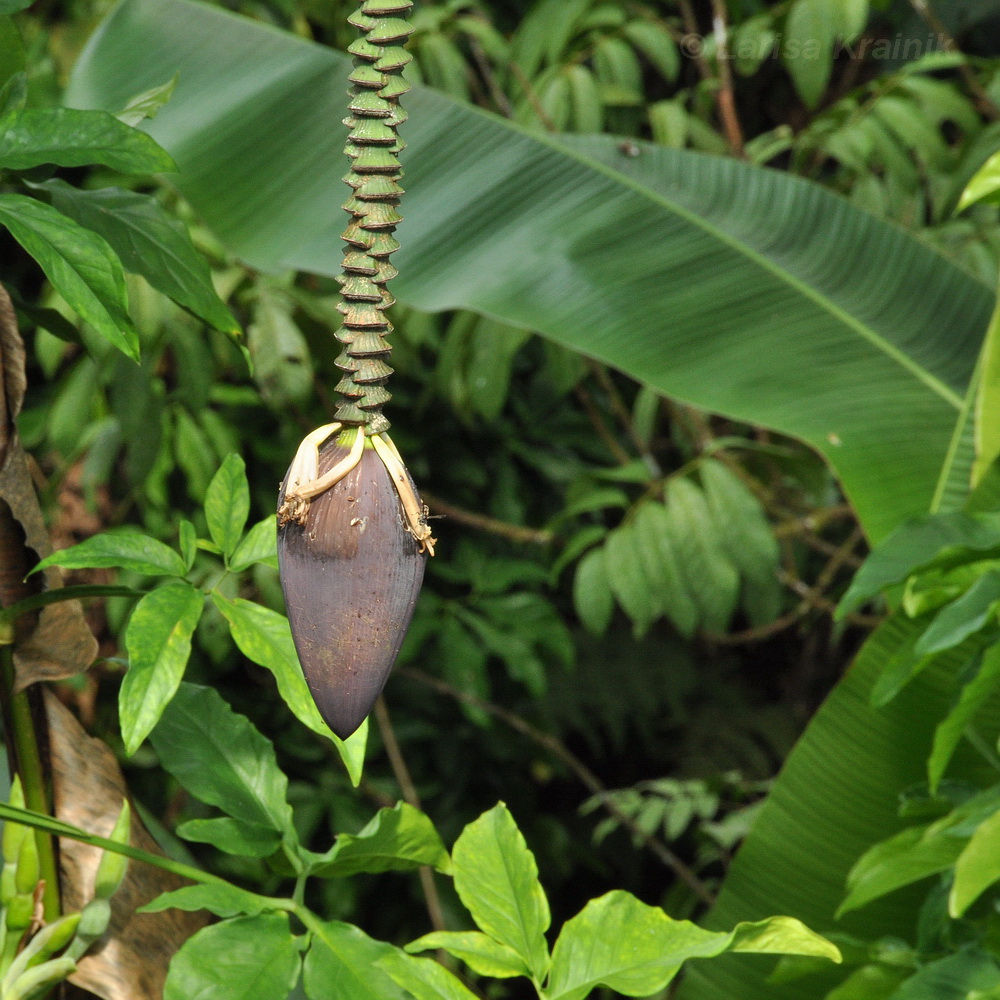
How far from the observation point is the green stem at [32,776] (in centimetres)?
47

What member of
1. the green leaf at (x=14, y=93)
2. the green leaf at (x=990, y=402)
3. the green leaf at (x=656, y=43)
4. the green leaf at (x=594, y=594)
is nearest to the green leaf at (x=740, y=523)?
the green leaf at (x=594, y=594)

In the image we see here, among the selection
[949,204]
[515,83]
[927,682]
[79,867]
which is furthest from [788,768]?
[515,83]

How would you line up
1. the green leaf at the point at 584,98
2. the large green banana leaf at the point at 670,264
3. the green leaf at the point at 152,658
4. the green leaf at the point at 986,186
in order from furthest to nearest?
the green leaf at the point at 584,98, the large green banana leaf at the point at 670,264, the green leaf at the point at 986,186, the green leaf at the point at 152,658

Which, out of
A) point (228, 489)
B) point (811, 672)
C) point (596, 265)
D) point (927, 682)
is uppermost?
point (228, 489)

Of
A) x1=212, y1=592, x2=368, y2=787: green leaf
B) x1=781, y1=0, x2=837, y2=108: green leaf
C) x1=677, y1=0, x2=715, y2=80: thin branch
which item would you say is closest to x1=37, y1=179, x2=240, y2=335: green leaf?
x1=212, y1=592, x2=368, y2=787: green leaf

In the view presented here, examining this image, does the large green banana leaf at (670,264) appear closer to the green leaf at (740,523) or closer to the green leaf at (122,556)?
the green leaf at (740,523)

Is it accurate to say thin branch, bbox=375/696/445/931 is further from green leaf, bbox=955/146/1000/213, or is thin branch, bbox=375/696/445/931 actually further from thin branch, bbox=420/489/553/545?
green leaf, bbox=955/146/1000/213

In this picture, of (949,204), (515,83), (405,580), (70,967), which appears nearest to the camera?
(405,580)

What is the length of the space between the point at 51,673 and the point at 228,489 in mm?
106

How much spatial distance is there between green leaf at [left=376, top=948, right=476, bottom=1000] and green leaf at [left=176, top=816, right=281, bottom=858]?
78mm

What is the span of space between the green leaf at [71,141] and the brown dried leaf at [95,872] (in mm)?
237

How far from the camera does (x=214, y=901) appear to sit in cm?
42

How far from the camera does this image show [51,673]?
0.46 m

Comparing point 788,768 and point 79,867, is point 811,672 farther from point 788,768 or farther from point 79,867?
point 79,867
